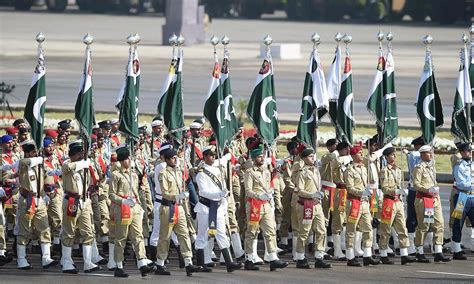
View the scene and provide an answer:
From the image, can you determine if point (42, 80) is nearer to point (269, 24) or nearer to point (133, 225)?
point (133, 225)

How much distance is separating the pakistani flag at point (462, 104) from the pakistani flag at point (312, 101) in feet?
6.41

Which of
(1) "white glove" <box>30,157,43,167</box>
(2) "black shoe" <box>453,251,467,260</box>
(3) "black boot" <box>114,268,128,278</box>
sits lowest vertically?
(3) "black boot" <box>114,268,128,278</box>

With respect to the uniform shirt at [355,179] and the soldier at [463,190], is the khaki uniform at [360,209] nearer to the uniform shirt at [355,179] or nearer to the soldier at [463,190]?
the uniform shirt at [355,179]

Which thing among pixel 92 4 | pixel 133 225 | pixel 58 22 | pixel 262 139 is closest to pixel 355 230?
pixel 262 139

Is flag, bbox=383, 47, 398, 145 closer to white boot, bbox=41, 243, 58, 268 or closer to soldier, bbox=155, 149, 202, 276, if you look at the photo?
soldier, bbox=155, 149, 202, 276

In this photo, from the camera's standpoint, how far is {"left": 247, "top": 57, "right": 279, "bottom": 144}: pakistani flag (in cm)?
2002

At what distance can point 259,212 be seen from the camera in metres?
19.2

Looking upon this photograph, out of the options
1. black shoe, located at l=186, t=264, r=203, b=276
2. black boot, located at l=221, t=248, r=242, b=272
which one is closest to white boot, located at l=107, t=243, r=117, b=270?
black shoe, located at l=186, t=264, r=203, b=276

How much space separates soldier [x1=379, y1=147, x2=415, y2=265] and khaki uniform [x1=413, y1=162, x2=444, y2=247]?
25cm

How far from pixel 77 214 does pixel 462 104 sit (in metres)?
5.79

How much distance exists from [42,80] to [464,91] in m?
5.99

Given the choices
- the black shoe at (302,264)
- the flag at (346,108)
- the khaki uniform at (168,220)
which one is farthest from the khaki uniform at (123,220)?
the flag at (346,108)

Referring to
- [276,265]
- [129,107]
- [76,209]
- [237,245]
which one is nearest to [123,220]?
[76,209]

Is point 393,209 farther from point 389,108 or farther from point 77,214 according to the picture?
point 77,214
